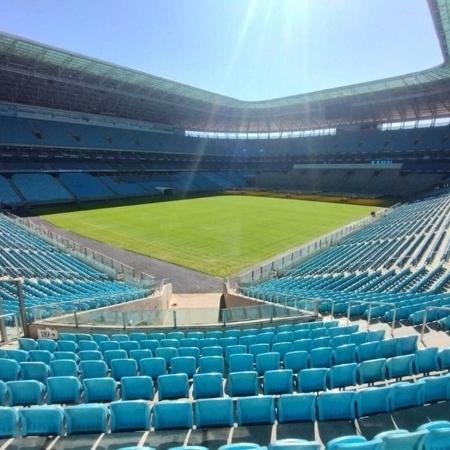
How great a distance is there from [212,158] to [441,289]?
227 feet

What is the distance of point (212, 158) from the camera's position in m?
78.0

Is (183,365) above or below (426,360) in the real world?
below

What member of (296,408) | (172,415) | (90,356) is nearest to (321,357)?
(296,408)

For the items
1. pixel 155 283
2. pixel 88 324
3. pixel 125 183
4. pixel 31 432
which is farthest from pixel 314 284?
pixel 125 183

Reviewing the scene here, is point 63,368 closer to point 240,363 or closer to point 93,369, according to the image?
point 93,369

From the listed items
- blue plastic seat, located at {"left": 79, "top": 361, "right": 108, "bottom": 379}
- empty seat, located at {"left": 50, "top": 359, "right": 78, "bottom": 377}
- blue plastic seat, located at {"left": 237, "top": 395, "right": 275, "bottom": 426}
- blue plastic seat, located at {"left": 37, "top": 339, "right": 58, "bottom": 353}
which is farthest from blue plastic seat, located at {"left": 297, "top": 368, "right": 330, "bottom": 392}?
blue plastic seat, located at {"left": 37, "top": 339, "right": 58, "bottom": 353}

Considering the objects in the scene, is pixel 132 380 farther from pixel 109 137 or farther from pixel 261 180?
pixel 261 180

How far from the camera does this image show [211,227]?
105 feet

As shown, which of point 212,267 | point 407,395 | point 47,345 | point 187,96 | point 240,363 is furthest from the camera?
point 187,96

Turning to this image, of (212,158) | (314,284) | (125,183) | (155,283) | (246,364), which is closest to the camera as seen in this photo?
(246,364)

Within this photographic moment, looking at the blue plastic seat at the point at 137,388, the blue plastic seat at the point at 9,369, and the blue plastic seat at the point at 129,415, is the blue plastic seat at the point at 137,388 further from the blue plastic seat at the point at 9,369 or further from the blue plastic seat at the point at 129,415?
the blue plastic seat at the point at 9,369

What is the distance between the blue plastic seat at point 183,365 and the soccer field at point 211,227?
551 inches

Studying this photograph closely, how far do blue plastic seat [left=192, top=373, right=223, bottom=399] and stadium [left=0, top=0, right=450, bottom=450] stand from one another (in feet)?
0.11

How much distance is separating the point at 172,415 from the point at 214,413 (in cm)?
58
